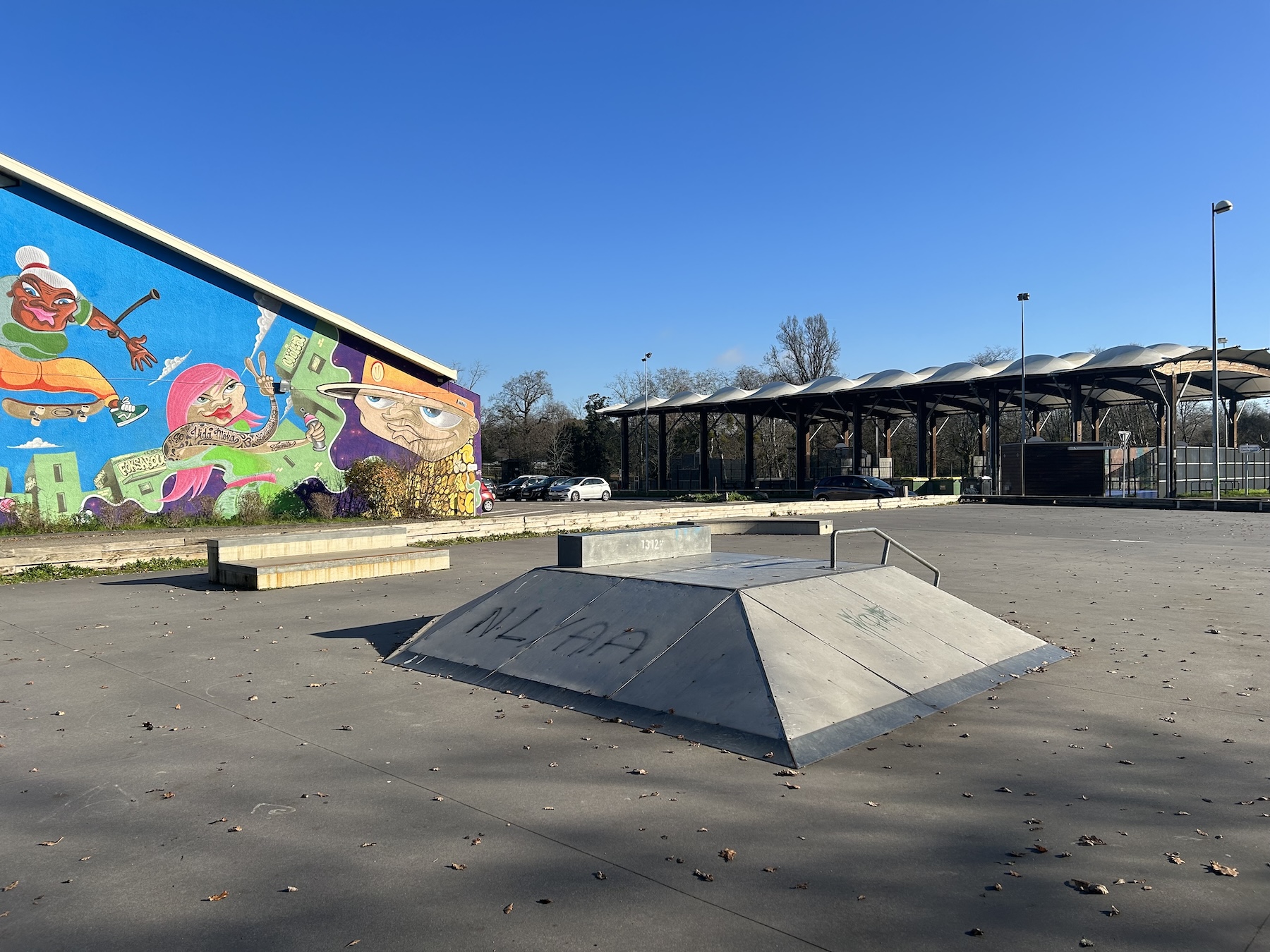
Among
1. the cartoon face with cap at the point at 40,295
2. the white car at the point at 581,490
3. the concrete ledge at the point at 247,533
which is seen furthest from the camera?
the white car at the point at 581,490

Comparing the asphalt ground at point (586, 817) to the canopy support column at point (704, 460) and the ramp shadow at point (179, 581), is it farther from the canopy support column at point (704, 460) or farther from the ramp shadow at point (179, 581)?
the canopy support column at point (704, 460)

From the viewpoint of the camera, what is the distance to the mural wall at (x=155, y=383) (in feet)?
70.7

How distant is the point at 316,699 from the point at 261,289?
22386mm

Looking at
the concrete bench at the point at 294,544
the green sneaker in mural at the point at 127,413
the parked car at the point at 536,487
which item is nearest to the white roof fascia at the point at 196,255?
the green sneaker in mural at the point at 127,413

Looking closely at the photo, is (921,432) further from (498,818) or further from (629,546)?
(498,818)

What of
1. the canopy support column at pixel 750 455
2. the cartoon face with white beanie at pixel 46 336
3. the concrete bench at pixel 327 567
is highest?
the cartoon face with white beanie at pixel 46 336

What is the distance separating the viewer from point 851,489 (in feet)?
133

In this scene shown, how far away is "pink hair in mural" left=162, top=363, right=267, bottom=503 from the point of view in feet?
78.4

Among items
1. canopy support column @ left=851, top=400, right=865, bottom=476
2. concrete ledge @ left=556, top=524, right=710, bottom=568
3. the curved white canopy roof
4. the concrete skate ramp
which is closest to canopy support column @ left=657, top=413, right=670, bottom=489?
the curved white canopy roof

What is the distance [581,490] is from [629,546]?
118ft

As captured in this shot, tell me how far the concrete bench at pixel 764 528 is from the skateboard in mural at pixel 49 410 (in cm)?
1617

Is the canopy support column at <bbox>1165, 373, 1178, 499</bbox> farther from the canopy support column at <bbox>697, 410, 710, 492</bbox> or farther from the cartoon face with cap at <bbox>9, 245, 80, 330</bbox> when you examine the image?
the cartoon face with cap at <bbox>9, 245, 80, 330</bbox>

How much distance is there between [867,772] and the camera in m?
5.20

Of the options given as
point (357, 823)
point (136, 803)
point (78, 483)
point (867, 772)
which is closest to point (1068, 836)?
point (867, 772)
